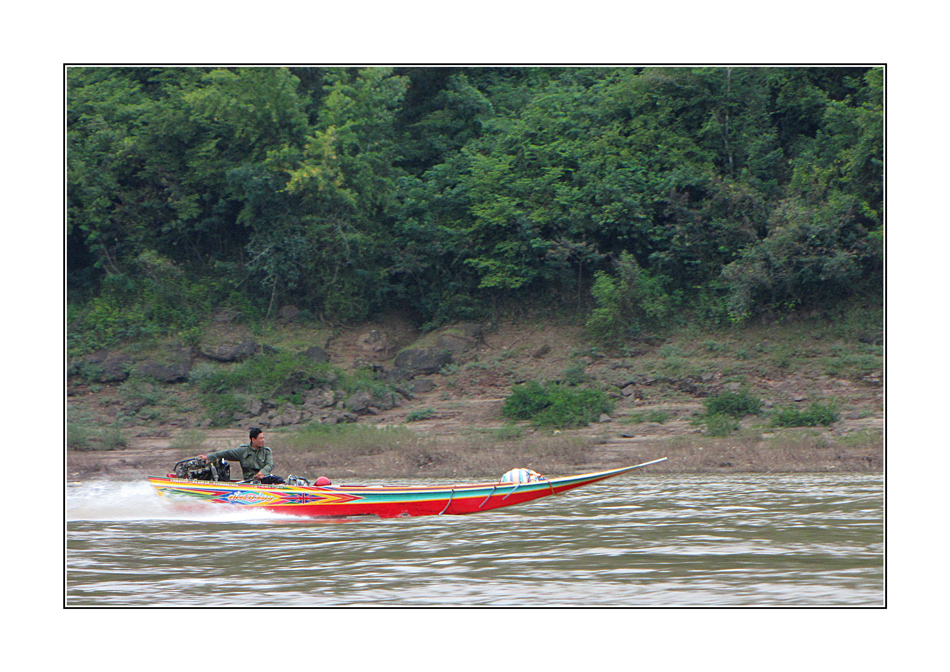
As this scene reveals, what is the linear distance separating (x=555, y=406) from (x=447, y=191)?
34.7 ft

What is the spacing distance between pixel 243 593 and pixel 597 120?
24540mm

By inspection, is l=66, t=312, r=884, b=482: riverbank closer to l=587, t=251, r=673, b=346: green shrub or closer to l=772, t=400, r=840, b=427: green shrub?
l=772, t=400, r=840, b=427: green shrub

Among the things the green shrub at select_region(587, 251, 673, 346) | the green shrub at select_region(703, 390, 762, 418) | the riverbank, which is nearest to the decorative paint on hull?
the riverbank

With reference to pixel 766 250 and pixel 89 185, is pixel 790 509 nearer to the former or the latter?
pixel 766 250

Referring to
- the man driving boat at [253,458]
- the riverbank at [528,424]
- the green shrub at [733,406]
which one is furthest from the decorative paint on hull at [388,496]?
the green shrub at [733,406]

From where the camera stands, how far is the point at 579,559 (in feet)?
37.4

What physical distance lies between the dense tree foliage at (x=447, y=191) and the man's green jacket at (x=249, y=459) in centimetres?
1592

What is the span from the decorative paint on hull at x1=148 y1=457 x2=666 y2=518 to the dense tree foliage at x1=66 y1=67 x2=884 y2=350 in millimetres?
15284

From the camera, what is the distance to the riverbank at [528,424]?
20.8 meters

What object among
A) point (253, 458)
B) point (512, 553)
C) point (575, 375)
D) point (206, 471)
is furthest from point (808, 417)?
point (206, 471)

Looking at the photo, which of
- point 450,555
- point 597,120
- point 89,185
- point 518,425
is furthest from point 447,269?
point 450,555

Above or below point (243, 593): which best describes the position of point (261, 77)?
above

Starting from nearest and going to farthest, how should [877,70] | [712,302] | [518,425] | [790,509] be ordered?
[790,509] → [518,425] → [877,70] → [712,302]

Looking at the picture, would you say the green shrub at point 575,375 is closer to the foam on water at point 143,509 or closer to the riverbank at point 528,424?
the riverbank at point 528,424
